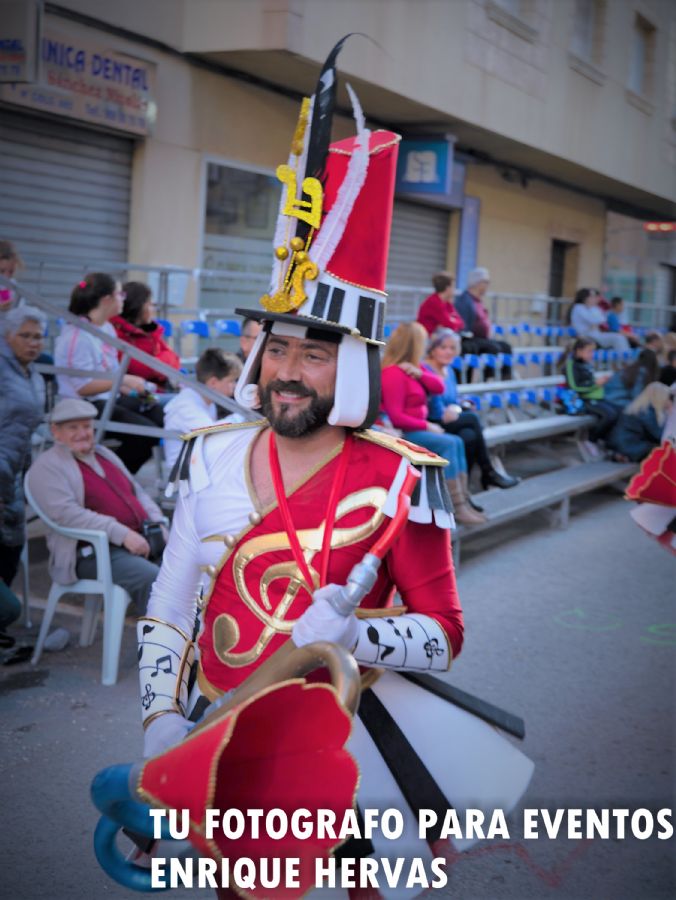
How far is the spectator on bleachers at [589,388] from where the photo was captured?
12.8m

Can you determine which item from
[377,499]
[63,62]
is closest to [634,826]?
[377,499]

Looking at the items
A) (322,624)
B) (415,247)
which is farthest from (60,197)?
(322,624)

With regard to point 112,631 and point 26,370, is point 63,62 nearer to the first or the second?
point 26,370

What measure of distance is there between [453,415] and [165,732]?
6638 millimetres

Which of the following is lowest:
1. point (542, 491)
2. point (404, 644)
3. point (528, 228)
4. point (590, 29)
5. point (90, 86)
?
point (542, 491)

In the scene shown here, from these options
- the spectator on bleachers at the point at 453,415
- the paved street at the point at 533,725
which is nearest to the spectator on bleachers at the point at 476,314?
the spectator on bleachers at the point at 453,415

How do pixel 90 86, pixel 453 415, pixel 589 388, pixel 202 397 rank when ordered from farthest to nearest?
pixel 589 388
pixel 90 86
pixel 453 415
pixel 202 397

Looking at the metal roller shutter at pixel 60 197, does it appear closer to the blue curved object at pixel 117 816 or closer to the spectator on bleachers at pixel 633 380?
the spectator on bleachers at pixel 633 380

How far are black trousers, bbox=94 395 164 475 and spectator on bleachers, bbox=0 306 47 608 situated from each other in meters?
1.61

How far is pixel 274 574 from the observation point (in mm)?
2484

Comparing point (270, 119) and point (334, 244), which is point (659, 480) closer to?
point (334, 244)

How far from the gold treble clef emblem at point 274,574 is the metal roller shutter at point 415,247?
1369 centimetres

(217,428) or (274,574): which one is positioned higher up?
(217,428)

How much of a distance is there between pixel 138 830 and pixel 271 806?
24cm
